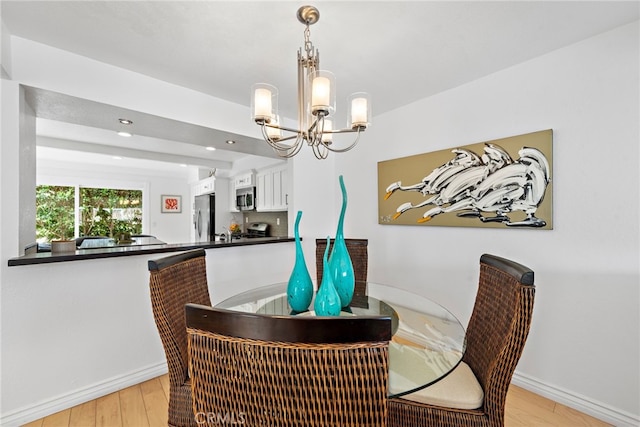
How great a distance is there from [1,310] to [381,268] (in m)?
2.85

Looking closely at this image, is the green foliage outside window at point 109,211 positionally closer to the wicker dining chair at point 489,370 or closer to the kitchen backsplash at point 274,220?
the kitchen backsplash at point 274,220

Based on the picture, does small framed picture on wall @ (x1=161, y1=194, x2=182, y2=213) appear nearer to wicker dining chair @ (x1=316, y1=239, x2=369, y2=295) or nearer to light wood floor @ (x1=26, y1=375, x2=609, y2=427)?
light wood floor @ (x1=26, y1=375, x2=609, y2=427)

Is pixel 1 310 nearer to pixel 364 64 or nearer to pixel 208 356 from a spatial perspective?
pixel 208 356

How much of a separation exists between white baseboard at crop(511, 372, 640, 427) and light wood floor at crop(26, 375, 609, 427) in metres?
0.04

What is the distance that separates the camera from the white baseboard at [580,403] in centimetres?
170

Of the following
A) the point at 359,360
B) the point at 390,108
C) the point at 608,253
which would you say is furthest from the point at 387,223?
the point at 359,360

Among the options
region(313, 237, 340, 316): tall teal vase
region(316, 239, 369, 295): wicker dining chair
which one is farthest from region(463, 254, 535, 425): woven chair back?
region(316, 239, 369, 295): wicker dining chair

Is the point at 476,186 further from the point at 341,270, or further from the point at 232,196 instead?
the point at 232,196

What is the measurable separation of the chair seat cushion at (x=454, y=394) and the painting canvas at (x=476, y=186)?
136 centimetres

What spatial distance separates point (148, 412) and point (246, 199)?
363 centimetres

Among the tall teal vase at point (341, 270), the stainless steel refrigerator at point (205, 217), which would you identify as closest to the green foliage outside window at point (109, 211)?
the stainless steel refrigerator at point (205, 217)

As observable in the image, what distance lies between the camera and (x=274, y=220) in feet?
16.0

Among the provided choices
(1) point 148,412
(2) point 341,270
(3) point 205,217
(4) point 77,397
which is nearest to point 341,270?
(2) point 341,270

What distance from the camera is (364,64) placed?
2135 millimetres
